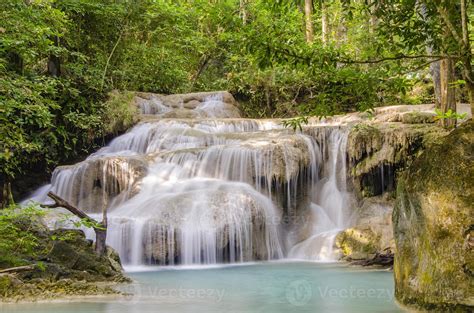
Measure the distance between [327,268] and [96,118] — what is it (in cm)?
878

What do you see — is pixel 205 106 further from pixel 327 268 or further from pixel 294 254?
pixel 327 268

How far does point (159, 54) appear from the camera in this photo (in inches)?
790

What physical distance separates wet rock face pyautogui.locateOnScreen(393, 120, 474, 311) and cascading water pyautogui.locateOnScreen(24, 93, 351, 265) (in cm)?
610

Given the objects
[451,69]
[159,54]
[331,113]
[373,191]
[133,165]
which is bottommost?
[373,191]

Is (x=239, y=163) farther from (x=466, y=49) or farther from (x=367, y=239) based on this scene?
(x=466, y=49)

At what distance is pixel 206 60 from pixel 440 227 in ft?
72.4

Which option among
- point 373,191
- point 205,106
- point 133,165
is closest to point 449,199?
point 373,191

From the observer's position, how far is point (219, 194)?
11.0 meters

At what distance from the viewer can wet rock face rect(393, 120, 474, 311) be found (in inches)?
146

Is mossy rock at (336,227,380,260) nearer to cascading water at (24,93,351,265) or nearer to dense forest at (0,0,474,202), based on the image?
cascading water at (24,93,351,265)

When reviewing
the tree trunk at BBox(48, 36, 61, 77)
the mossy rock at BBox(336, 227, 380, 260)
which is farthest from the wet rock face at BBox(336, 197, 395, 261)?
the tree trunk at BBox(48, 36, 61, 77)

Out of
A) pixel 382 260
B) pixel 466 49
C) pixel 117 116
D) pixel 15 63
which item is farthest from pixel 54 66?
pixel 466 49

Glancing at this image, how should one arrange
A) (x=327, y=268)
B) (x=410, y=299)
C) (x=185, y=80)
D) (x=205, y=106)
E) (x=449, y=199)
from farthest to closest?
(x=185, y=80) < (x=205, y=106) < (x=327, y=268) < (x=410, y=299) < (x=449, y=199)

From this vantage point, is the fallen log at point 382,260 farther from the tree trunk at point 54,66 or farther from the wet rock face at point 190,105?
the tree trunk at point 54,66
